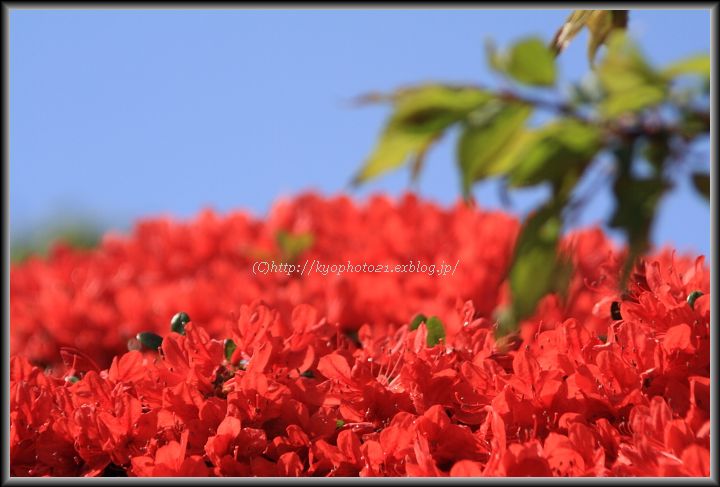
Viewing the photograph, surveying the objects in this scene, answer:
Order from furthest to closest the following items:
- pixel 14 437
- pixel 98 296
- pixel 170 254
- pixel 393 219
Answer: pixel 170 254
pixel 393 219
pixel 98 296
pixel 14 437

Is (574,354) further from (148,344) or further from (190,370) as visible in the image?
(148,344)

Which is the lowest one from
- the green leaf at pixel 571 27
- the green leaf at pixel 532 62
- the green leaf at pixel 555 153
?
the green leaf at pixel 555 153

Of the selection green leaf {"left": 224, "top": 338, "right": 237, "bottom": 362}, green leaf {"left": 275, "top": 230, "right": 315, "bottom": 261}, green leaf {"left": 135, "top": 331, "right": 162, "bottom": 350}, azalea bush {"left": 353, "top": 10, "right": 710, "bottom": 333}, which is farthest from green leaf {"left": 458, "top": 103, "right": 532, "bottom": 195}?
green leaf {"left": 275, "top": 230, "right": 315, "bottom": 261}

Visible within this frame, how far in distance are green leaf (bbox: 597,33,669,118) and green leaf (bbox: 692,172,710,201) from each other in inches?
6.3

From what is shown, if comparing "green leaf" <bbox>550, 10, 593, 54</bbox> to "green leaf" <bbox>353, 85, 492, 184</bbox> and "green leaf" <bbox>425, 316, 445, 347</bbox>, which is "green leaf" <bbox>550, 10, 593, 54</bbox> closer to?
"green leaf" <bbox>353, 85, 492, 184</bbox>

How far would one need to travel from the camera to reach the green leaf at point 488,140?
1613 mm

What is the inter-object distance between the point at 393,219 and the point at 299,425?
231 cm

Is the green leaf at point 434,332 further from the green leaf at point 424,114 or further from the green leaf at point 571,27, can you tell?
the green leaf at point 571,27

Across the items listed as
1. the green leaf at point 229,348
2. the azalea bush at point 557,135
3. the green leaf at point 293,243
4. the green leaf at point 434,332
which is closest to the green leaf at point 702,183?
the azalea bush at point 557,135

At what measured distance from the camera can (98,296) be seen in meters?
3.38

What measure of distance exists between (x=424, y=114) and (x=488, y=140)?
0.40ft

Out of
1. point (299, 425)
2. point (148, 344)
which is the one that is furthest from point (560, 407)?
point (148, 344)

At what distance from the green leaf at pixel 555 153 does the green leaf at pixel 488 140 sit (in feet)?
0.14

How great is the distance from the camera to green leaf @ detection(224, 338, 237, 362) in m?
1.60
